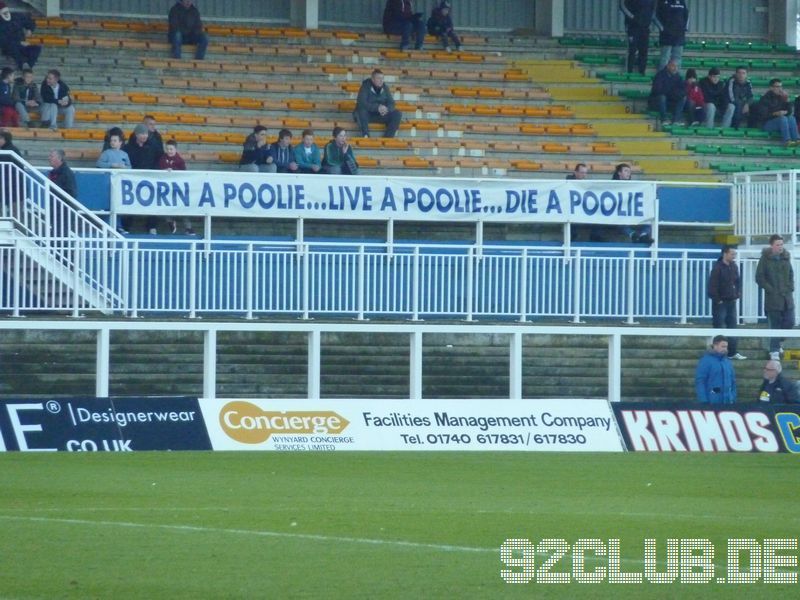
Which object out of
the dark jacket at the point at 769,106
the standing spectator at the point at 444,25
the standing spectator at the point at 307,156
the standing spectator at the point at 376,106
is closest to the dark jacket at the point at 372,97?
the standing spectator at the point at 376,106

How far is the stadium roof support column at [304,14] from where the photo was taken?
33438mm

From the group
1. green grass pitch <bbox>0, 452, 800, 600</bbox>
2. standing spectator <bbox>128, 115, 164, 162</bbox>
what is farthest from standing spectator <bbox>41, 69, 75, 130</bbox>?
green grass pitch <bbox>0, 452, 800, 600</bbox>

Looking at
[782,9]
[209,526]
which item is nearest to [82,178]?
[209,526]

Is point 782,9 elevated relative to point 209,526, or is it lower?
elevated

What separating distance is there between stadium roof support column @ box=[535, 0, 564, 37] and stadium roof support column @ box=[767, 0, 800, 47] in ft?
18.0

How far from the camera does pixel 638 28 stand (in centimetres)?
3219

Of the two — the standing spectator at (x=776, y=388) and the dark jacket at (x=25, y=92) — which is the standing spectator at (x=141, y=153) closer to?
the dark jacket at (x=25, y=92)

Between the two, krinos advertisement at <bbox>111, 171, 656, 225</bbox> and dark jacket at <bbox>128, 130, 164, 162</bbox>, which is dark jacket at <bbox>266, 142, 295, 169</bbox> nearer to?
krinos advertisement at <bbox>111, 171, 656, 225</bbox>

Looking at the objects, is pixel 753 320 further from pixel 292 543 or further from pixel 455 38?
pixel 292 543

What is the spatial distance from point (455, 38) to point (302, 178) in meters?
8.67

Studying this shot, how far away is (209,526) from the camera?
11.6 m

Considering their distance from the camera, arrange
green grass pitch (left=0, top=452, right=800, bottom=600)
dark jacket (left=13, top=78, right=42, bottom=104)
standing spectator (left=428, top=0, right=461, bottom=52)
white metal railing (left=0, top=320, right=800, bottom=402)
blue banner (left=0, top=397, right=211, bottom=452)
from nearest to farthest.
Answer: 1. green grass pitch (left=0, top=452, right=800, bottom=600)
2. blue banner (left=0, top=397, right=211, bottom=452)
3. white metal railing (left=0, top=320, right=800, bottom=402)
4. dark jacket (left=13, top=78, right=42, bottom=104)
5. standing spectator (left=428, top=0, right=461, bottom=52)

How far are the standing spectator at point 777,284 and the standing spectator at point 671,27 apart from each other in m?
8.62

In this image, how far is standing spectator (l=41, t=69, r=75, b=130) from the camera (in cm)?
2656
